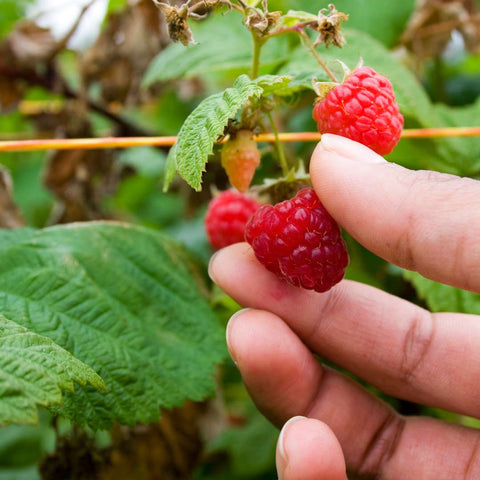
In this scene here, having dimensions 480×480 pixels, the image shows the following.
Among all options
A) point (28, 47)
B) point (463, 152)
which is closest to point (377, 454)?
point (463, 152)

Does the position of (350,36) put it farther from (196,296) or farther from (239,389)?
(239,389)

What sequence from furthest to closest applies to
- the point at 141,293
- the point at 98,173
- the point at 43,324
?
the point at 98,173
the point at 141,293
the point at 43,324

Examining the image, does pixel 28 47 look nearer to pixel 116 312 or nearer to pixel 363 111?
pixel 116 312

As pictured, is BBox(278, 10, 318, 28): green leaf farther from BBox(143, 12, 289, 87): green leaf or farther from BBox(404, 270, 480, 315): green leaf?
BBox(404, 270, 480, 315): green leaf

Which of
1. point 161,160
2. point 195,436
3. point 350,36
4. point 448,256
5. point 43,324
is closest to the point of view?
point 448,256

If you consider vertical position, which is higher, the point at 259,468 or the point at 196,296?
the point at 196,296

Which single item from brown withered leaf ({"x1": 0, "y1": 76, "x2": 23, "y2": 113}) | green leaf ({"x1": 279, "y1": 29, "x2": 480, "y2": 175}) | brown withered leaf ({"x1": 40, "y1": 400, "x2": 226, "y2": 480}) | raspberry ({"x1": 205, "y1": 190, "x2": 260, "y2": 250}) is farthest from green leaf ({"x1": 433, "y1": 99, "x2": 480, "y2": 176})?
brown withered leaf ({"x1": 0, "y1": 76, "x2": 23, "y2": 113})

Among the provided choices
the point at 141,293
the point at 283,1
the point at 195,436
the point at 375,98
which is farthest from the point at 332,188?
the point at 283,1
